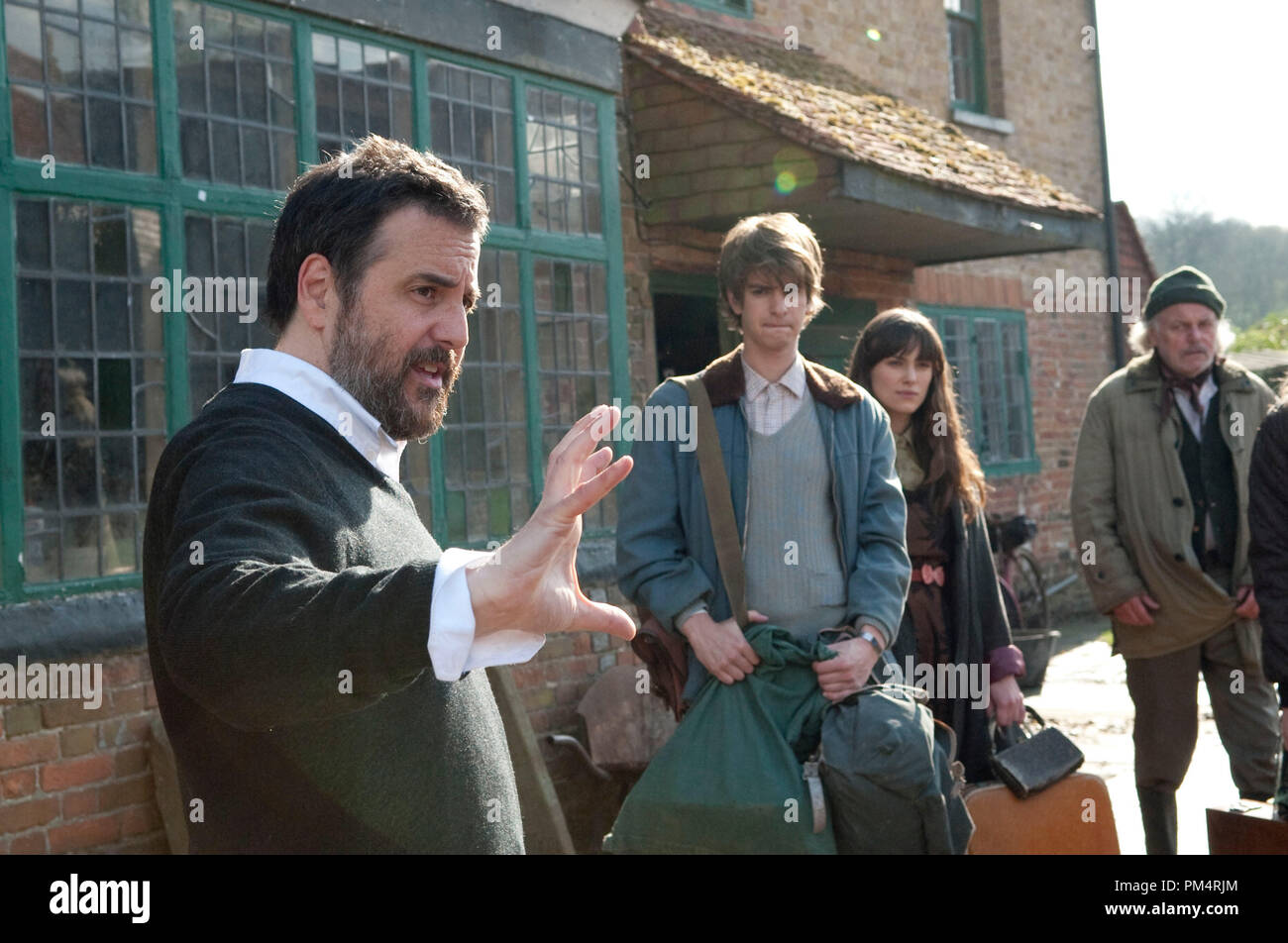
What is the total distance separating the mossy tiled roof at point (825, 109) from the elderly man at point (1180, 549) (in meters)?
2.51

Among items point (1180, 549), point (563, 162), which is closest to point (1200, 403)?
point (1180, 549)

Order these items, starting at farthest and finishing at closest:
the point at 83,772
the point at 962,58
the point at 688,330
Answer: the point at 962,58 → the point at 688,330 → the point at 83,772

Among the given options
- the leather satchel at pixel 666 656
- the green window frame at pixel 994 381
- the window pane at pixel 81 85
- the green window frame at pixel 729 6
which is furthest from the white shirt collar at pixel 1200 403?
the green window frame at pixel 994 381

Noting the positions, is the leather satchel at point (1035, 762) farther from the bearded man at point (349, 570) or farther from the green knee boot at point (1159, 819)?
the bearded man at point (349, 570)

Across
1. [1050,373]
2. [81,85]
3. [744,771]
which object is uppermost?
[81,85]

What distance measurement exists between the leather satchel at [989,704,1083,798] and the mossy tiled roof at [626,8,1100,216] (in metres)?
3.82

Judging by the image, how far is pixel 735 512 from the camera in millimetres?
3389

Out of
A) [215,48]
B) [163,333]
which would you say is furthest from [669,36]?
[163,333]

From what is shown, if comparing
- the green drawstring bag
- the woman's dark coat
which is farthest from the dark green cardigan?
the woman's dark coat

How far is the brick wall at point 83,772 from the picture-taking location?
402 cm

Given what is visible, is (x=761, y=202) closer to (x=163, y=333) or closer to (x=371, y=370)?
(x=163, y=333)

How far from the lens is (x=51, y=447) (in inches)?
164

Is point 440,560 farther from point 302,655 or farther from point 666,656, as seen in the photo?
point 666,656

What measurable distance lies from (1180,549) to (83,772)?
3.78m
